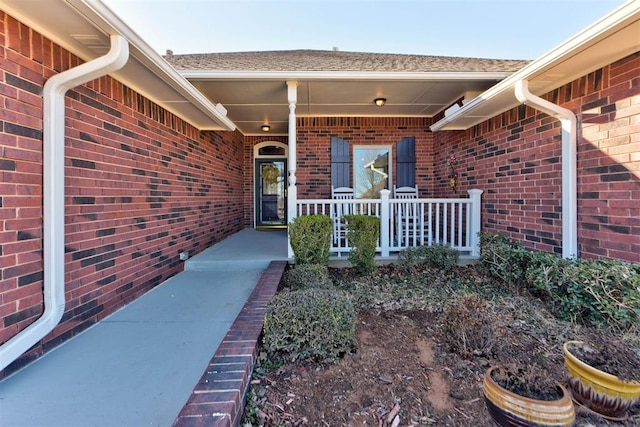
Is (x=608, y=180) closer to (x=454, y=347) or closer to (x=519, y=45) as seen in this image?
(x=454, y=347)

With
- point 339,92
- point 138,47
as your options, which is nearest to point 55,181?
point 138,47

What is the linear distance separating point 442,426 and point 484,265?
2.97 m

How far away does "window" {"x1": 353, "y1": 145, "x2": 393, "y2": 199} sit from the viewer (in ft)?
21.1

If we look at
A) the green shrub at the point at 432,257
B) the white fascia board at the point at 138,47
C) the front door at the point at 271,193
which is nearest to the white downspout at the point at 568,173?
the green shrub at the point at 432,257

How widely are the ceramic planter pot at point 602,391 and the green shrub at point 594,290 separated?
3.64 feet

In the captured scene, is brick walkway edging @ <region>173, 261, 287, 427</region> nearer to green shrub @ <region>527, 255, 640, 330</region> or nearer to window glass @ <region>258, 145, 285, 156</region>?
green shrub @ <region>527, 255, 640, 330</region>

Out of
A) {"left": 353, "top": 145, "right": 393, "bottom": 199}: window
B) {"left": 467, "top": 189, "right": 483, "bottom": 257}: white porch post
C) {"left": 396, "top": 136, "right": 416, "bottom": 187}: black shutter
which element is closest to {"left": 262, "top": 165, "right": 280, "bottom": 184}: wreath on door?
{"left": 353, "top": 145, "right": 393, "bottom": 199}: window

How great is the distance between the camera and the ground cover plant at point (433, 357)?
155 cm

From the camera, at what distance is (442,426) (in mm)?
1472

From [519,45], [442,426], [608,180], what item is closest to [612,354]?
[442,426]

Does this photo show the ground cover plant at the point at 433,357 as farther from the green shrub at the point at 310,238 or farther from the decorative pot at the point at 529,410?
the green shrub at the point at 310,238

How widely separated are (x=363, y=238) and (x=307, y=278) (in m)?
1.02

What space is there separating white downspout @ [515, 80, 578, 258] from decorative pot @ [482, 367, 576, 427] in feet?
7.74

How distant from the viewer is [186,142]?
4492 mm
